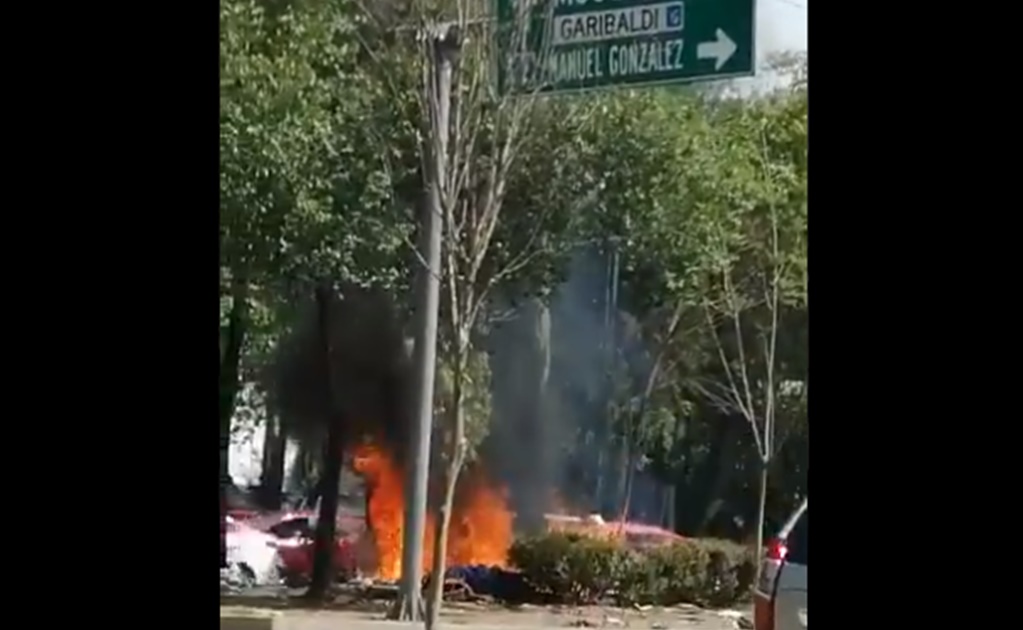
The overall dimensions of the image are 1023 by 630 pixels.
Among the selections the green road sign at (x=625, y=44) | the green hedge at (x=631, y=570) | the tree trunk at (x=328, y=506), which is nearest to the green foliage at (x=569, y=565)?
the green hedge at (x=631, y=570)

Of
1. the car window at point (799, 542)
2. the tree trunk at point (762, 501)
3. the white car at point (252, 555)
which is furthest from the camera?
the white car at point (252, 555)

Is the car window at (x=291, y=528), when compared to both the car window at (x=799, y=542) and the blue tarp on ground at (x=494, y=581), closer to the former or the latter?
the blue tarp on ground at (x=494, y=581)

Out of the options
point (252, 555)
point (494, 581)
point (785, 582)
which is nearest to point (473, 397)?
point (494, 581)

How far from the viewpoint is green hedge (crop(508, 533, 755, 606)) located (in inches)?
60.0

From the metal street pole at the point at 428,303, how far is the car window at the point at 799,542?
1.60 ft

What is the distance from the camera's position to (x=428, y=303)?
5.40ft

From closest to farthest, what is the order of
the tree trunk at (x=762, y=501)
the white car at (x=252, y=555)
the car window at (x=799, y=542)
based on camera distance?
the car window at (x=799, y=542)
the tree trunk at (x=762, y=501)
the white car at (x=252, y=555)

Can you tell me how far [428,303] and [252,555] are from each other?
1.32ft

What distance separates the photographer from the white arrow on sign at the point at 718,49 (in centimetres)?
155

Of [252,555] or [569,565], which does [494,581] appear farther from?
[252,555]

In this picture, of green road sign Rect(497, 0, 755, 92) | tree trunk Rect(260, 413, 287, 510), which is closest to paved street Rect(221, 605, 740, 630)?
tree trunk Rect(260, 413, 287, 510)
